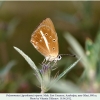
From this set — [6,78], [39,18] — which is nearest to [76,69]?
[6,78]

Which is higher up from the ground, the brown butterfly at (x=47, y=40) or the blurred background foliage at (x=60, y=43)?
the brown butterfly at (x=47, y=40)

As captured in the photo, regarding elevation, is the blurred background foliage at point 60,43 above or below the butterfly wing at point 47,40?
below

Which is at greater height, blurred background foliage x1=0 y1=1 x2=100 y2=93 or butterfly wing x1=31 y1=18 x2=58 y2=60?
butterfly wing x1=31 y1=18 x2=58 y2=60

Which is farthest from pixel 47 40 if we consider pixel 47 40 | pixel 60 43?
pixel 60 43

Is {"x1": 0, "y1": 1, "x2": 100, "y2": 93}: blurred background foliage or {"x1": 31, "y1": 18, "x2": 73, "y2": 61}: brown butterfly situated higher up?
{"x1": 31, "y1": 18, "x2": 73, "y2": 61}: brown butterfly
